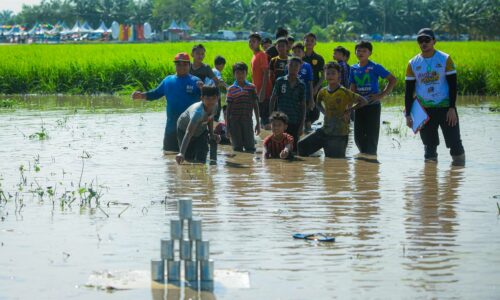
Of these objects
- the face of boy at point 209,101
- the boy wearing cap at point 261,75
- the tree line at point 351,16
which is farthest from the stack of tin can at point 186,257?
the tree line at point 351,16

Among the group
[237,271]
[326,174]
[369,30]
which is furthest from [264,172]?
[369,30]

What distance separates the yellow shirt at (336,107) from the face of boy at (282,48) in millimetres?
2095

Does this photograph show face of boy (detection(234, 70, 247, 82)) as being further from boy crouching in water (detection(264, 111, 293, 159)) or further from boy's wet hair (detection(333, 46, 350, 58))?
boy's wet hair (detection(333, 46, 350, 58))

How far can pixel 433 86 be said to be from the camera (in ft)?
42.9

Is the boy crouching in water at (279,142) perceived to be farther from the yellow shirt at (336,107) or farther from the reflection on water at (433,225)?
the reflection on water at (433,225)

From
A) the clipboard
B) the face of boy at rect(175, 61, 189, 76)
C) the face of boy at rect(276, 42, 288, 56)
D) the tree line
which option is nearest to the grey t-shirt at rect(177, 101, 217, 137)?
the face of boy at rect(175, 61, 189, 76)

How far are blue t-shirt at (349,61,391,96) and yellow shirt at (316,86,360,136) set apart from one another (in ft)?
1.25

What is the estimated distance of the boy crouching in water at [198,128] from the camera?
12.8 m

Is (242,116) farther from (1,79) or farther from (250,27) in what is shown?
(250,27)

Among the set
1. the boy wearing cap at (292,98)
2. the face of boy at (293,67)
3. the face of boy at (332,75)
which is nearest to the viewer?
the face of boy at (332,75)

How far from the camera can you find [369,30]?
490 feet

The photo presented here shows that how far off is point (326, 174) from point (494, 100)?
44.5ft

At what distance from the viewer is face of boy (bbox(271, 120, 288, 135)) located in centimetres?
1383

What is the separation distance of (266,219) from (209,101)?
3.54 m
